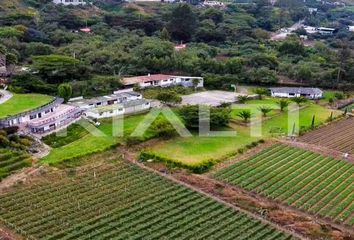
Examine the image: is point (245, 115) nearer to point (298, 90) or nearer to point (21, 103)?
point (298, 90)

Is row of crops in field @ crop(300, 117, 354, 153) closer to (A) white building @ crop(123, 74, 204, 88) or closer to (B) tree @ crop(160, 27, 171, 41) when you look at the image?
(A) white building @ crop(123, 74, 204, 88)

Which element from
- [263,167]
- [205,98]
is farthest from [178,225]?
[205,98]

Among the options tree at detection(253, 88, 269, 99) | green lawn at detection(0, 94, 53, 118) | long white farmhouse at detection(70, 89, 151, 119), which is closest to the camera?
green lawn at detection(0, 94, 53, 118)

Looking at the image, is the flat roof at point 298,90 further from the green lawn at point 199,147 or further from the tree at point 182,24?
the tree at point 182,24

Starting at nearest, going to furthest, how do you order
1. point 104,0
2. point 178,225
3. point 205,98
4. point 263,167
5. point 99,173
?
point 178,225 → point 99,173 → point 263,167 → point 205,98 → point 104,0

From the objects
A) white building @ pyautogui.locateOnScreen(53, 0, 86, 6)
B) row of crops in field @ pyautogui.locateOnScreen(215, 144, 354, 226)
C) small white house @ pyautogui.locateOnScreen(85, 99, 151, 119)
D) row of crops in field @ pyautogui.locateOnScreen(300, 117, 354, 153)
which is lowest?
row of crops in field @ pyautogui.locateOnScreen(215, 144, 354, 226)

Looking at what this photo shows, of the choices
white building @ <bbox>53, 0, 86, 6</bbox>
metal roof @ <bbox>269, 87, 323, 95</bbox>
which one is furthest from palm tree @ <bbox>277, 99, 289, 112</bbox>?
white building @ <bbox>53, 0, 86, 6</bbox>

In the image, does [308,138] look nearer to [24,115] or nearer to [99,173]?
[99,173]

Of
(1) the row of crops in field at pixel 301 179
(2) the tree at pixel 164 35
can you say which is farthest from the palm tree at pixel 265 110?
(2) the tree at pixel 164 35
